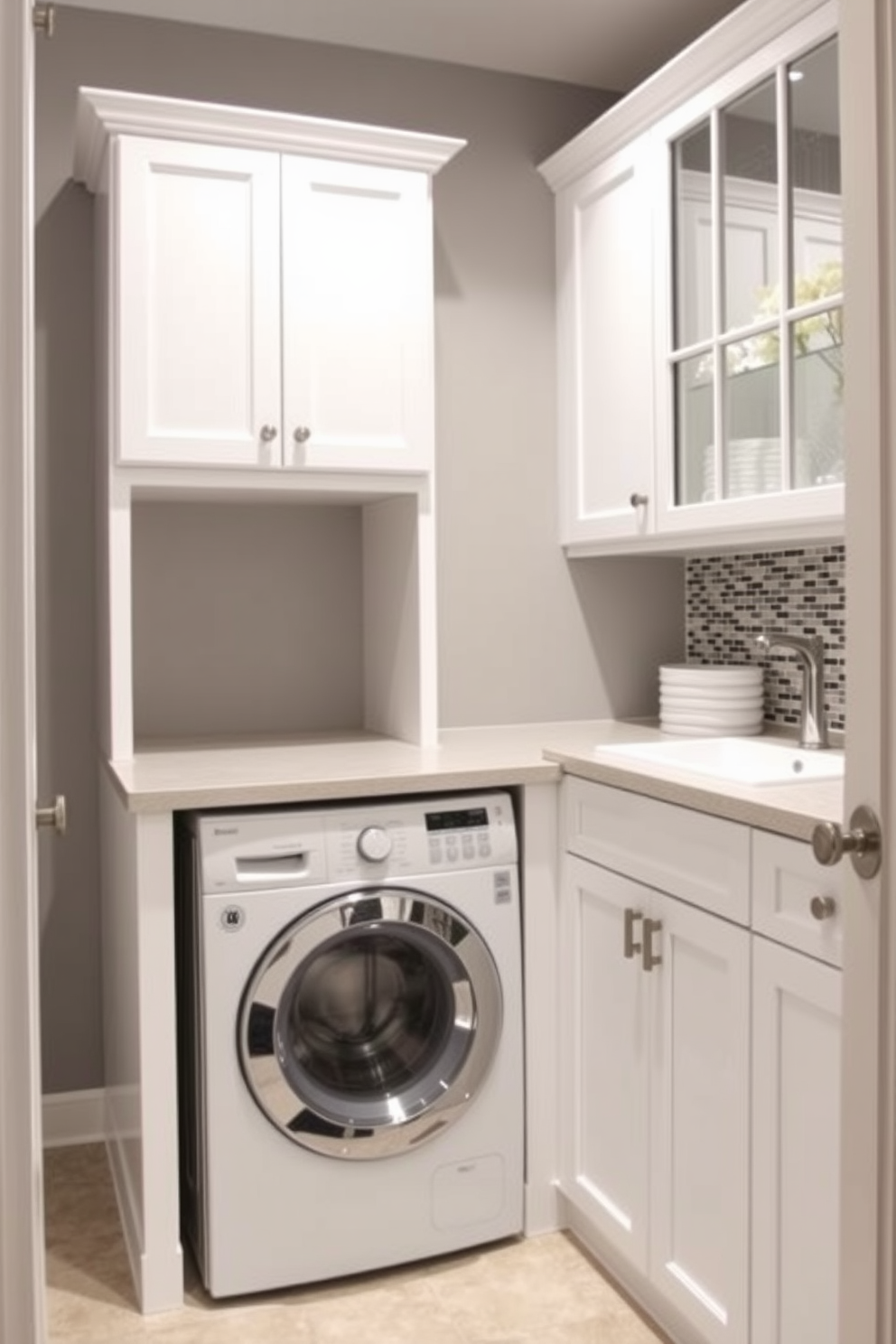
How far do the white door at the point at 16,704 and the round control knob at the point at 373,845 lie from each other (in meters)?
1.15

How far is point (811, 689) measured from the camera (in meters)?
2.50

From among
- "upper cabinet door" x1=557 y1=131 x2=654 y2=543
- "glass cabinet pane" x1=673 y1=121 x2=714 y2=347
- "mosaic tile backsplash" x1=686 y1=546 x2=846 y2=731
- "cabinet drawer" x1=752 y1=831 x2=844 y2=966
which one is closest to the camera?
"cabinet drawer" x1=752 y1=831 x2=844 y2=966

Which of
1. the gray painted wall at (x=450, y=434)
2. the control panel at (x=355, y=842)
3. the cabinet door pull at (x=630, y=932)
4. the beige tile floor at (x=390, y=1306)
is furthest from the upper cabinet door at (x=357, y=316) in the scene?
the beige tile floor at (x=390, y=1306)

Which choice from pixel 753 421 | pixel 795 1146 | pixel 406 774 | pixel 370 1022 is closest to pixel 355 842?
pixel 406 774

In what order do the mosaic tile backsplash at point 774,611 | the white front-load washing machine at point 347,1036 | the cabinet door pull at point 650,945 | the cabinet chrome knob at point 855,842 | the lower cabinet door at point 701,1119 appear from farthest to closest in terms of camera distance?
the mosaic tile backsplash at point 774,611 < the white front-load washing machine at point 347,1036 < the cabinet door pull at point 650,945 < the lower cabinet door at point 701,1119 < the cabinet chrome knob at point 855,842

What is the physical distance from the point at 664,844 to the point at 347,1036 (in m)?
0.76

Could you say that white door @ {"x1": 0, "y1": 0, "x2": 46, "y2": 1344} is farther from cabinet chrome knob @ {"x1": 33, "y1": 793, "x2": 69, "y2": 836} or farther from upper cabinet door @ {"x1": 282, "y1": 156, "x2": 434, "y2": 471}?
upper cabinet door @ {"x1": 282, "y1": 156, "x2": 434, "y2": 471}

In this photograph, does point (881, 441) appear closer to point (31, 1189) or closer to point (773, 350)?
point (31, 1189)

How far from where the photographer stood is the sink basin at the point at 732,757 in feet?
7.27

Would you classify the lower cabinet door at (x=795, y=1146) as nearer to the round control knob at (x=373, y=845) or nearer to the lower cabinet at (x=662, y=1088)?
the lower cabinet at (x=662, y=1088)

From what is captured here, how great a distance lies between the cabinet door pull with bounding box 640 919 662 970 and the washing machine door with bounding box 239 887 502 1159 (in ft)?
1.28

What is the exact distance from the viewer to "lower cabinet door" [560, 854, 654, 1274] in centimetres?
213

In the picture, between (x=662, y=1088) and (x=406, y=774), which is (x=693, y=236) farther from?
(x=662, y=1088)

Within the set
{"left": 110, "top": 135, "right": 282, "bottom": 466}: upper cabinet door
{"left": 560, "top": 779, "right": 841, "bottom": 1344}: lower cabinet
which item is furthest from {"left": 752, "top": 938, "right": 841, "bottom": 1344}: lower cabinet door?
{"left": 110, "top": 135, "right": 282, "bottom": 466}: upper cabinet door
